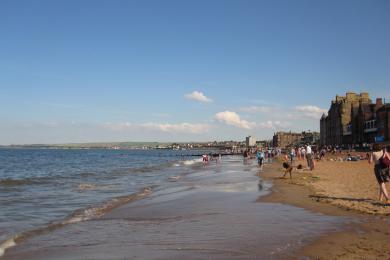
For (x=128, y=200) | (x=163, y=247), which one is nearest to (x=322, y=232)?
(x=163, y=247)

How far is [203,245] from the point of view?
832 cm

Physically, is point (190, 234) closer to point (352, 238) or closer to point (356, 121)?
point (352, 238)

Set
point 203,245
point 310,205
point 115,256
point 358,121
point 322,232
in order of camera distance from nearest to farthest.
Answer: point 115,256 < point 203,245 < point 322,232 < point 310,205 < point 358,121

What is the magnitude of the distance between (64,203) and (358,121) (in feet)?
259

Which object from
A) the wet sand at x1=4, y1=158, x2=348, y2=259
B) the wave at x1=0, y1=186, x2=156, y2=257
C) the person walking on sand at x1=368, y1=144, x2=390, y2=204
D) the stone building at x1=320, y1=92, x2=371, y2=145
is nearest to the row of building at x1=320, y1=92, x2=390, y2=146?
the stone building at x1=320, y1=92, x2=371, y2=145

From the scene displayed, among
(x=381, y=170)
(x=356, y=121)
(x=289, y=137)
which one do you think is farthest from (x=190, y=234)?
(x=289, y=137)

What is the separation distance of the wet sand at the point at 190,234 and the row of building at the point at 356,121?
2438 inches

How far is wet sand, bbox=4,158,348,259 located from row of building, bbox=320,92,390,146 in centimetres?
6192

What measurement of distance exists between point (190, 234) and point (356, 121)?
278ft

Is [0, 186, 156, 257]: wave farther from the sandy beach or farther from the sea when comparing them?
the sandy beach

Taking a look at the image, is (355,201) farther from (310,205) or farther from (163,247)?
(163,247)

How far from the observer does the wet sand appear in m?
7.85

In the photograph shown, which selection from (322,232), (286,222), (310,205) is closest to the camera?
(322,232)

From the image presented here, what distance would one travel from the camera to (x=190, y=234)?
9.51 m
